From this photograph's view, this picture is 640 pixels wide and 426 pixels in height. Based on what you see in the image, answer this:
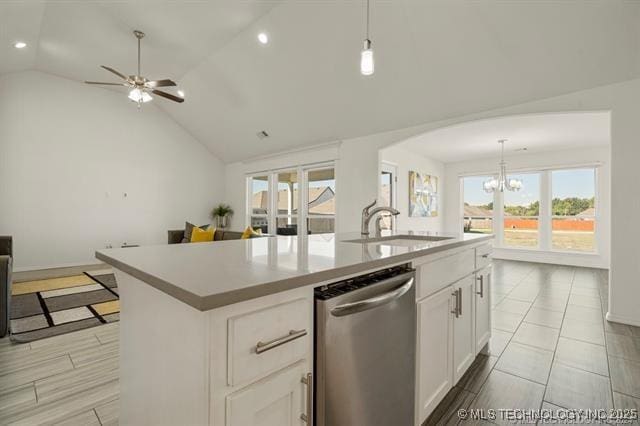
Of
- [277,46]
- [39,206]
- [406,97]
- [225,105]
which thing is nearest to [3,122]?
[39,206]

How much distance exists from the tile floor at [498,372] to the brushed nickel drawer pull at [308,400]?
104 centimetres

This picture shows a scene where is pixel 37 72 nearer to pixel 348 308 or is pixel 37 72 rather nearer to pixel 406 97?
pixel 406 97

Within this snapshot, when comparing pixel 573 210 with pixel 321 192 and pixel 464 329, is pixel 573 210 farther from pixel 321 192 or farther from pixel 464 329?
pixel 464 329

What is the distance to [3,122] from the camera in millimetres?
4863

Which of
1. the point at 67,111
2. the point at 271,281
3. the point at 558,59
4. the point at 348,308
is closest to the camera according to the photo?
the point at 271,281

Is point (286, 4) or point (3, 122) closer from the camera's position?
→ point (286, 4)

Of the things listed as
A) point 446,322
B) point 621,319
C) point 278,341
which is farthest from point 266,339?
point 621,319

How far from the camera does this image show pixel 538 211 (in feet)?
22.0

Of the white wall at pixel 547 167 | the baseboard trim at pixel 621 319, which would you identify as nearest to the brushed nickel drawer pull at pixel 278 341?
the baseboard trim at pixel 621 319

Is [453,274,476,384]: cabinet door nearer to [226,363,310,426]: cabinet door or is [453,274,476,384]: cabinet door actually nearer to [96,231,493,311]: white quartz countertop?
[96,231,493,311]: white quartz countertop

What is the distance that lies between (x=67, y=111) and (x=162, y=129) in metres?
1.64

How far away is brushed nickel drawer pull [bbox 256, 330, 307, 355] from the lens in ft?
2.29

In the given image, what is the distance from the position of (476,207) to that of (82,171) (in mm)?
8899

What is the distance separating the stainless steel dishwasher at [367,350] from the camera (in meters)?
0.87
